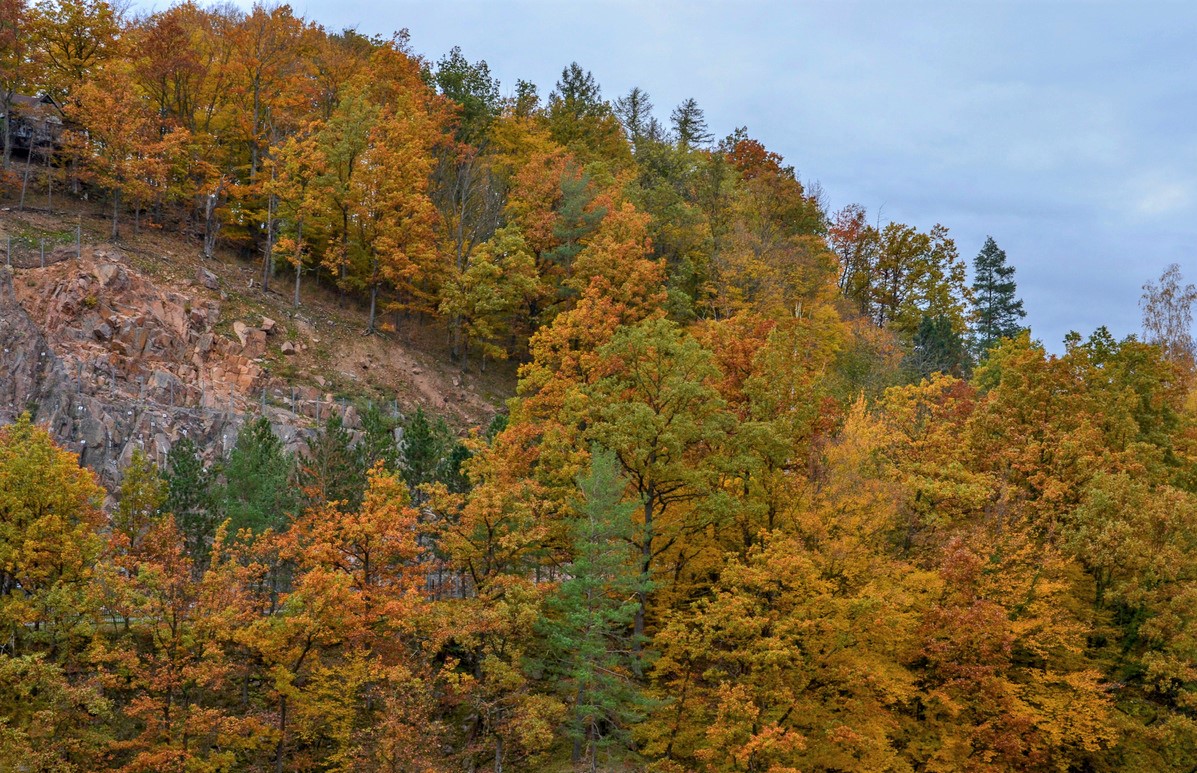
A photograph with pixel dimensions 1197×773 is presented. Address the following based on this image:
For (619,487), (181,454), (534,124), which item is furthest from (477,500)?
(534,124)

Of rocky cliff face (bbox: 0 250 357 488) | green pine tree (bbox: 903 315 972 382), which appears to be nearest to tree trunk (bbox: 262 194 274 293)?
rocky cliff face (bbox: 0 250 357 488)

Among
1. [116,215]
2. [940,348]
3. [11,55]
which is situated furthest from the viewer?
[940,348]

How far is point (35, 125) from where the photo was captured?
180 feet

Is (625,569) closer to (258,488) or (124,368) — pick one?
(258,488)

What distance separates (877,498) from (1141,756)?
44.0 feet

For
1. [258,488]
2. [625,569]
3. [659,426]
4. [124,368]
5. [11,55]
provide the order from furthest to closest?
[11,55] < [124,368] < [258,488] < [659,426] < [625,569]

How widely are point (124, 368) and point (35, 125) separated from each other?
20557 millimetres

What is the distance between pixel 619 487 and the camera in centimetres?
3147

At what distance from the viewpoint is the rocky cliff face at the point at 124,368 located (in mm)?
41688

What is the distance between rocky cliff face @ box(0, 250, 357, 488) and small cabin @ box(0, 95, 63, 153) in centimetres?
1209

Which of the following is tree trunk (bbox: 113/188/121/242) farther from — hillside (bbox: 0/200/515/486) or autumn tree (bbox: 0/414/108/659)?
autumn tree (bbox: 0/414/108/659)

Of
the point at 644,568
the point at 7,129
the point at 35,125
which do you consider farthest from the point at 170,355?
the point at 644,568

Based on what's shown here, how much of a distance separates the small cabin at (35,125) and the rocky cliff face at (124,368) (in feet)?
39.7

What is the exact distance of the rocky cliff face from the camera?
1641 inches
